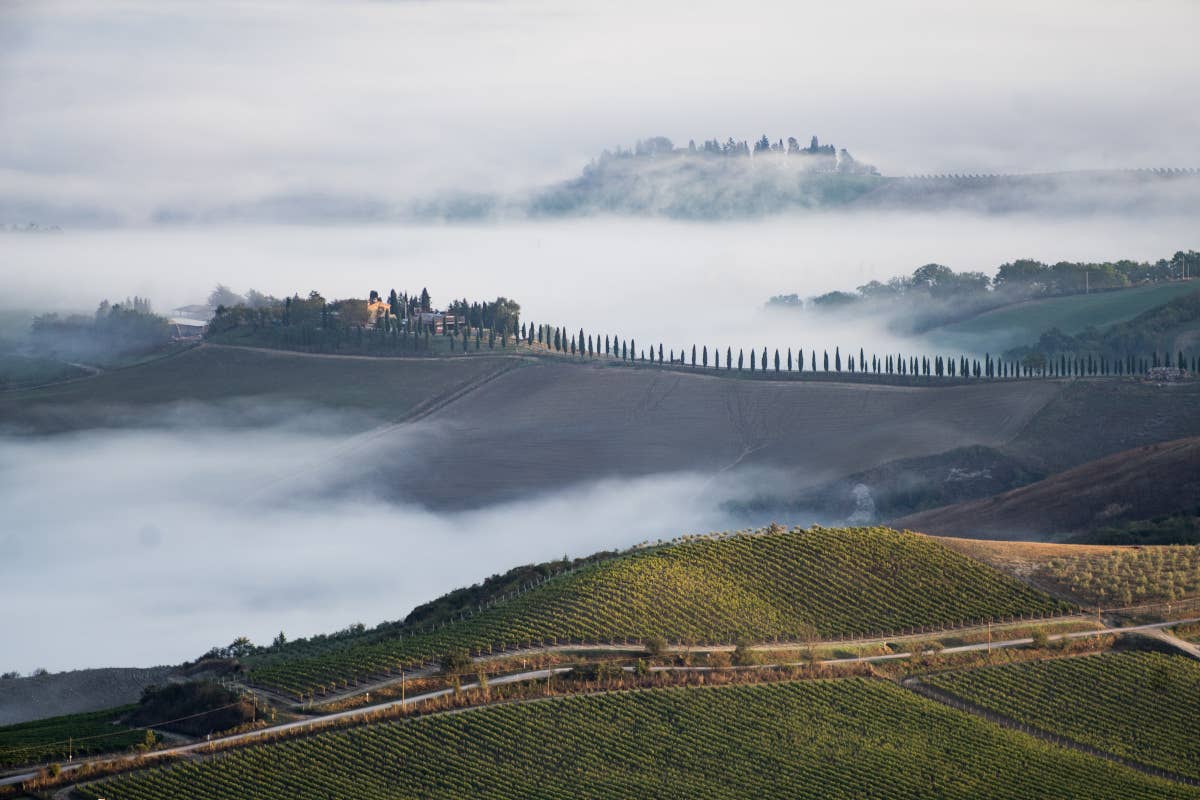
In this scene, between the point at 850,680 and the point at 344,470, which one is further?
the point at 344,470

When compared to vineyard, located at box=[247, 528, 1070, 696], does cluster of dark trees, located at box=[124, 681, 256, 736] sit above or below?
below

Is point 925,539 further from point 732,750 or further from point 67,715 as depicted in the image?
point 67,715

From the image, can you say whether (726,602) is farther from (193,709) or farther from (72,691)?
(72,691)

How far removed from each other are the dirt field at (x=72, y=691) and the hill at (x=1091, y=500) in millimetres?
69850

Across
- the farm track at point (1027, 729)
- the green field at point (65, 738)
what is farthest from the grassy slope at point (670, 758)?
the green field at point (65, 738)

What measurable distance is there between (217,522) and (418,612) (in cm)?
7506

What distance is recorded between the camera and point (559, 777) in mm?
83500

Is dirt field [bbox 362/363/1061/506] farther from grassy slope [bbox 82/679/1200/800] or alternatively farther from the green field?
grassy slope [bbox 82/679/1200/800]

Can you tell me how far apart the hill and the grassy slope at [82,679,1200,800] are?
200 ft

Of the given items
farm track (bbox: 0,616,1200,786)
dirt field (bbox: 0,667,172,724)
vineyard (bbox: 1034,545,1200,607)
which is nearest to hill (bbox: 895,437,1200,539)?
vineyard (bbox: 1034,545,1200,607)

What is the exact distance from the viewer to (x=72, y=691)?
106 metres

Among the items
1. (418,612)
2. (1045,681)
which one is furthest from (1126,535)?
(418,612)

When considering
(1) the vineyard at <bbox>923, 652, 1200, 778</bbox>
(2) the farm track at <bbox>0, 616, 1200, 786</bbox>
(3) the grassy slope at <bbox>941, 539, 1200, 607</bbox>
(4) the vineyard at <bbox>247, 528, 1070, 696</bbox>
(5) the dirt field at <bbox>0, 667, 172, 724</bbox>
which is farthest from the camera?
(3) the grassy slope at <bbox>941, 539, 1200, 607</bbox>

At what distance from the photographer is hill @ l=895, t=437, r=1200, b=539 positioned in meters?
149
